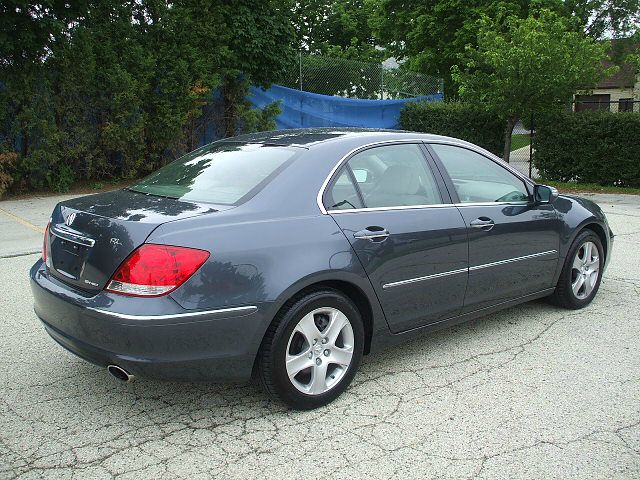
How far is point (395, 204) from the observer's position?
156 inches

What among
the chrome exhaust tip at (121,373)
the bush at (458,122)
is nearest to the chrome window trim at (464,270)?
the chrome exhaust tip at (121,373)

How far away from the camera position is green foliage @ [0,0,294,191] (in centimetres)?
1135

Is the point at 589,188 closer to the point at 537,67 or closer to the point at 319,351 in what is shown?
the point at 537,67

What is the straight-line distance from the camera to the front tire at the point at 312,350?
3.29 meters

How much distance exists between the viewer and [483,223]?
4.31 metres

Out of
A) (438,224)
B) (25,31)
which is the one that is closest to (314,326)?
(438,224)

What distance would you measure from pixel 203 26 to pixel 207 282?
11.8m

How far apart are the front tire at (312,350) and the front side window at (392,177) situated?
2.21 ft

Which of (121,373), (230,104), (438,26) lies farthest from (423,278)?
(438,26)

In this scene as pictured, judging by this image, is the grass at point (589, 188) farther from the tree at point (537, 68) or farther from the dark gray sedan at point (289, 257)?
the dark gray sedan at point (289, 257)

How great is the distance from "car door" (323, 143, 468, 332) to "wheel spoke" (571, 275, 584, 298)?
1.50m

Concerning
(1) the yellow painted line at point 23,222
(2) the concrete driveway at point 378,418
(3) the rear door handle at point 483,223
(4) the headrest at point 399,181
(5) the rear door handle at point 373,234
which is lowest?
(2) the concrete driveway at point 378,418

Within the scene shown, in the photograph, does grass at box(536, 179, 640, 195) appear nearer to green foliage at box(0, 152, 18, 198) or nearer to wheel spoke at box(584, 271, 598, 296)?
wheel spoke at box(584, 271, 598, 296)

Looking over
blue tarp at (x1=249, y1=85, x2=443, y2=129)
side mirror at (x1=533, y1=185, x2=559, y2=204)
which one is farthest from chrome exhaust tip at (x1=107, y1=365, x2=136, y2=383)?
blue tarp at (x1=249, y1=85, x2=443, y2=129)
